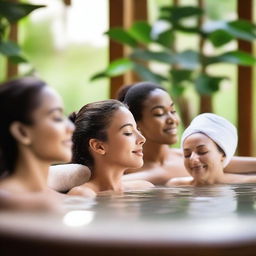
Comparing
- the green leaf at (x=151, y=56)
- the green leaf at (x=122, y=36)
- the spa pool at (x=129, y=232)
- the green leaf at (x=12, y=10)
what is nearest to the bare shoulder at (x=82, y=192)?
the spa pool at (x=129, y=232)

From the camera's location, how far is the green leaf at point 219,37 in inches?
76.4

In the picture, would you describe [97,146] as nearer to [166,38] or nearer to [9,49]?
[9,49]

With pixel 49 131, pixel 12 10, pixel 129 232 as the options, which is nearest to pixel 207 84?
pixel 12 10

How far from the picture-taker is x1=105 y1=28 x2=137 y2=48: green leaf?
171 centimetres

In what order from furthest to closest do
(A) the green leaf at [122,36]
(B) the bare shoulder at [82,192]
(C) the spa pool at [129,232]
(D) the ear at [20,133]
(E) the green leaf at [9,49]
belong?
(A) the green leaf at [122,36] → (E) the green leaf at [9,49] → (B) the bare shoulder at [82,192] → (D) the ear at [20,133] → (C) the spa pool at [129,232]

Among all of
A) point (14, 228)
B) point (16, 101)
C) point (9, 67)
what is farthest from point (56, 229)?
point (9, 67)

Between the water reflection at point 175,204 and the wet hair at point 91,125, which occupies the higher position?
the wet hair at point 91,125

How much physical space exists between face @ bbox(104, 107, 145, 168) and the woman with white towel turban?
15cm

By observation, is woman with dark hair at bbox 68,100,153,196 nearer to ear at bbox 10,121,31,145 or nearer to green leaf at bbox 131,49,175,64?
ear at bbox 10,121,31,145

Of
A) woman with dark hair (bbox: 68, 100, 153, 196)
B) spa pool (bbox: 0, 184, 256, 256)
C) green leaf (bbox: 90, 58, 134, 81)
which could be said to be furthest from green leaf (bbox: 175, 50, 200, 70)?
spa pool (bbox: 0, 184, 256, 256)

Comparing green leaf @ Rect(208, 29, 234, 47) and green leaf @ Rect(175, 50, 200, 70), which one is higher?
green leaf @ Rect(208, 29, 234, 47)

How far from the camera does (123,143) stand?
80 centimetres

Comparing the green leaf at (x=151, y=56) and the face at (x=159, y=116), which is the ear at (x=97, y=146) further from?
the green leaf at (x=151, y=56)

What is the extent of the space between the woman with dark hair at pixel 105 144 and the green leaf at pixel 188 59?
115 cm
